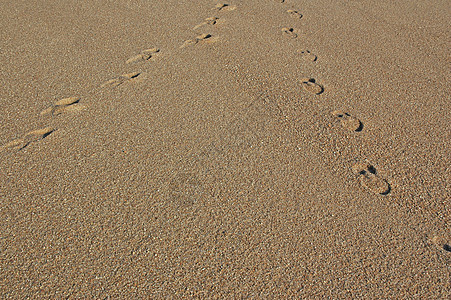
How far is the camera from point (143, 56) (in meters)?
3.09

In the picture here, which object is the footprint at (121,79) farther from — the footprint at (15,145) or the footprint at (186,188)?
the footprint at (186,188)

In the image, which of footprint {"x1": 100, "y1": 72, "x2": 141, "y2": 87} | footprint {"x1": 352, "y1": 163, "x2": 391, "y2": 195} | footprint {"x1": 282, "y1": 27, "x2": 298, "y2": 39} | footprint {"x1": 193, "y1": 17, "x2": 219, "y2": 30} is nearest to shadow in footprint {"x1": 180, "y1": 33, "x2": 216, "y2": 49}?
footprint {"x1": 193, "y1": 17, "x2": 219, "y2": 30}

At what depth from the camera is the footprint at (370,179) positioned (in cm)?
211

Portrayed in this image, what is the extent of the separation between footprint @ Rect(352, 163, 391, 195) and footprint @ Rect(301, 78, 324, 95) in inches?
28.2

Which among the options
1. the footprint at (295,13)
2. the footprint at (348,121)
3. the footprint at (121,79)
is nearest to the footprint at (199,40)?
the footprint at (121,79)

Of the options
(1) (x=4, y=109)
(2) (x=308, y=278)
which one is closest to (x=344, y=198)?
(2) (x=308, y=278)

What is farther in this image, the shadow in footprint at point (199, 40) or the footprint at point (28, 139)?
the shadow in footprint at point (199, 40)

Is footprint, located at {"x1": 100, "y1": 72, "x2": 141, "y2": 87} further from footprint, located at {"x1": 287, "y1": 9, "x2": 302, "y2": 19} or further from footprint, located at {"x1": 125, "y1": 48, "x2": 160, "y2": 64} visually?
footprint, located at {"x1": 287, "y1": 9, "x2": 302, "y2": 19}

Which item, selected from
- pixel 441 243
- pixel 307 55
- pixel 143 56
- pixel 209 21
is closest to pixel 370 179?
pixel 441 243

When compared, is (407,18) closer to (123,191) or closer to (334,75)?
(334,75)

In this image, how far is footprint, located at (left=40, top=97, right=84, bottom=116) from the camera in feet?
8.41

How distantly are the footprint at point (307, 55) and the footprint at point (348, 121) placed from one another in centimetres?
69

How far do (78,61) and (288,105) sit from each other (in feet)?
5.33

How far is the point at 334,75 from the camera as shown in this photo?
9.58 ft
